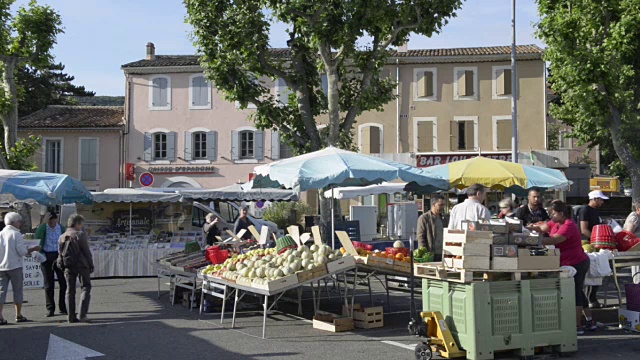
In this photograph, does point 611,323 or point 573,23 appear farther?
point 573,23

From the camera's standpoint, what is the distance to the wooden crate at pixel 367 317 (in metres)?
10.3

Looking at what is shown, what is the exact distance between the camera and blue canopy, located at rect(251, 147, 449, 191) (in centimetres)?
1139

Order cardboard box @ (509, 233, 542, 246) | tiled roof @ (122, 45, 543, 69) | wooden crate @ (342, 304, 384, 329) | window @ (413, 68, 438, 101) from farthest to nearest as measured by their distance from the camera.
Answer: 1. window @ (413, 68, 438, 101)
2. tiled roof @ (122, 45, 543, 69)
3. wooden crate @ (342, 304, 384, 329)
4. cardboard box @ (509, 233, 542, 246)

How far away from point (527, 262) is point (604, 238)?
2965 millimetres

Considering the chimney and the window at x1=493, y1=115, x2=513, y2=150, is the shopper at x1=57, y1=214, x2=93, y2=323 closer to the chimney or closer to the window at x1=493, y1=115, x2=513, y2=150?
the window at x1=493, y1=115, x2=513, y2=150

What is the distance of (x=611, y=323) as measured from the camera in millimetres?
10570

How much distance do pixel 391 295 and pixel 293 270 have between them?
15.1ft

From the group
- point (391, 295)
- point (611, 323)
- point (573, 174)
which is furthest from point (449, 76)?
point (611, 323)

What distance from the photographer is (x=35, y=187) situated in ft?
44.0

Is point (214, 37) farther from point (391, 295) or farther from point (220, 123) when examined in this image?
point (220, 123)

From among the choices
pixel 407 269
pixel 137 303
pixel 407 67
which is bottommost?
pixel 137 303

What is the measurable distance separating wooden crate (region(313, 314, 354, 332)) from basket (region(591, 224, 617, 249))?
3.64 m

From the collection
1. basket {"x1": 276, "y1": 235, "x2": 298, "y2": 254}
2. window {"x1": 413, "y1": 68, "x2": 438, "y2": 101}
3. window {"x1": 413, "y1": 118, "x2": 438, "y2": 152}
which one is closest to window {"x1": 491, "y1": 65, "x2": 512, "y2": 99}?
window {"x1": 413, "y1": 68, "x2": 438, "y2": 101}

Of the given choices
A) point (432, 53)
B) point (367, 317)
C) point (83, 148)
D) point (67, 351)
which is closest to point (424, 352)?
point (367, 317)
